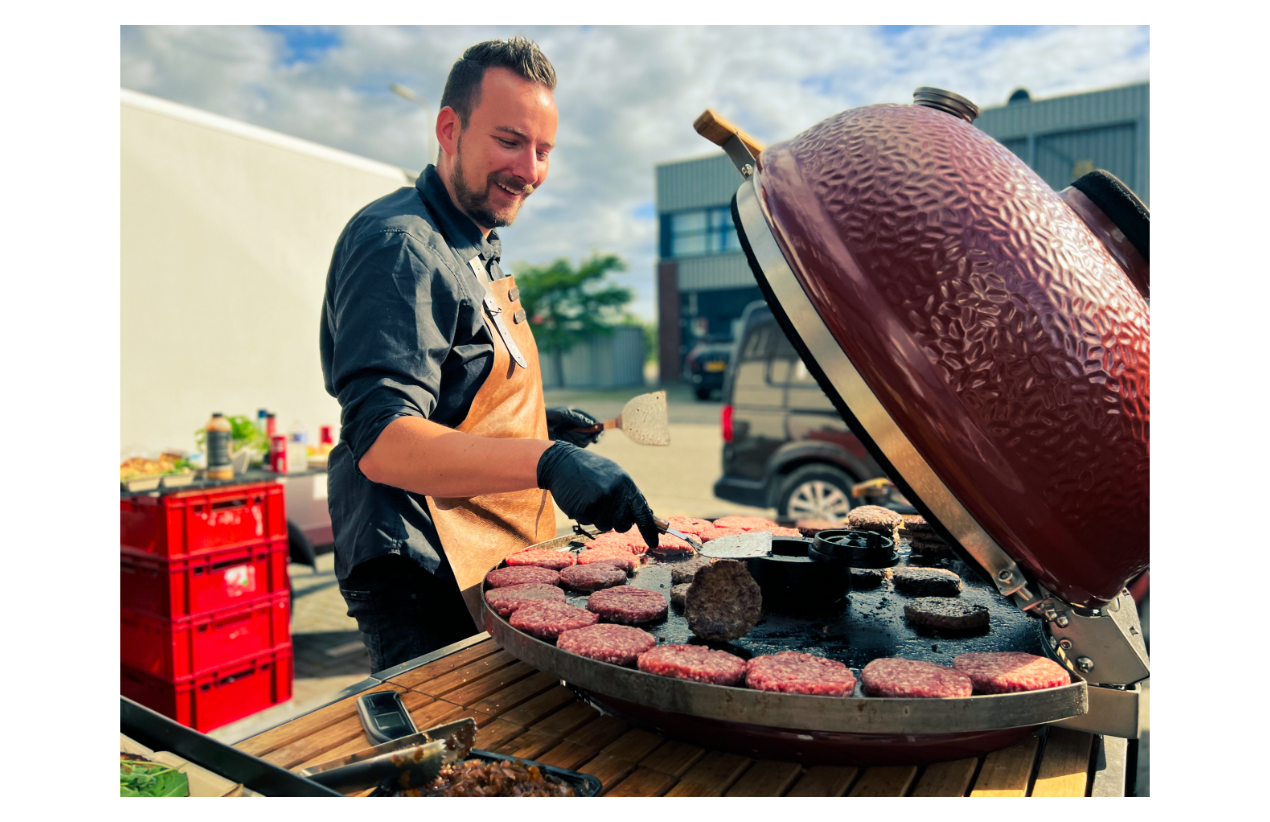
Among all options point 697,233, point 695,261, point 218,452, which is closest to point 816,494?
point 218,452

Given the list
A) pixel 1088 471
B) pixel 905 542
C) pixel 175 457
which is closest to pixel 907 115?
pixel 1088 471

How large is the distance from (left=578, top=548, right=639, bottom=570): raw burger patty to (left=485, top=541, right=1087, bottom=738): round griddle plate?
0.15 meters

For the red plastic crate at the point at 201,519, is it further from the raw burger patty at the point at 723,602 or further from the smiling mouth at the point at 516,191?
the raw burger patty at the point at 723,602

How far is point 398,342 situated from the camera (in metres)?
1.67

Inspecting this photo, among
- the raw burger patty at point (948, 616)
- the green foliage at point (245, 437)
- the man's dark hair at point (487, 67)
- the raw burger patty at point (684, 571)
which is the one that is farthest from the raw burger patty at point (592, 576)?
the green foliage at point (245, 437)

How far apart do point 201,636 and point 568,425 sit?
8.96 feet

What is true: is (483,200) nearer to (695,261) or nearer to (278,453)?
(278,453)

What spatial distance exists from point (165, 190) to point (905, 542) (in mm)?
5814

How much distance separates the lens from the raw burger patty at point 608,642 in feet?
4.40

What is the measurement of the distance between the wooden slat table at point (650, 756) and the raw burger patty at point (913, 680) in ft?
0.57

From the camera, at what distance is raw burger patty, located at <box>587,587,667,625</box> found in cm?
159

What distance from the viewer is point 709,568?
1.57 meters

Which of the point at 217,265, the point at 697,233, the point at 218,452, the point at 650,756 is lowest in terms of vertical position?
the point at 650,756

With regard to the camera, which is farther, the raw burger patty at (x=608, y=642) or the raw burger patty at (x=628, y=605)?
the raw burger patty at (x=628, y=605)
